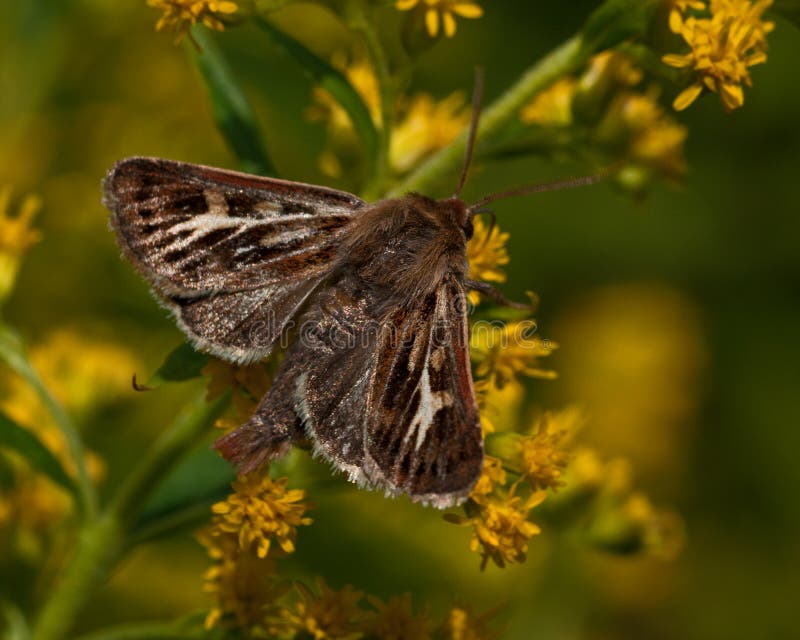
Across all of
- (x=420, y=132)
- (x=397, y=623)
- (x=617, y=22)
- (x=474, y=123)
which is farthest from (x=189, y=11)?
(x=397, y=623)

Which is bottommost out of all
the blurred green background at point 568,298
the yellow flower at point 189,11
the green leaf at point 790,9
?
the blurred green background at point 568,298

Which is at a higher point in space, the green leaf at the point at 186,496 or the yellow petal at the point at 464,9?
the yellow petal at the point at 464,9

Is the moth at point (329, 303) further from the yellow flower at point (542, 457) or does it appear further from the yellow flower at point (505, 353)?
the yellow flower at point (542, 457)

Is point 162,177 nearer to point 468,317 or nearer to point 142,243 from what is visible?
point 142,243

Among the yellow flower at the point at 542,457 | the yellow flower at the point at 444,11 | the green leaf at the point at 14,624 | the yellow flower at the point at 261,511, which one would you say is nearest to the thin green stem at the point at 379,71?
the yellow flower at the point at 444,11

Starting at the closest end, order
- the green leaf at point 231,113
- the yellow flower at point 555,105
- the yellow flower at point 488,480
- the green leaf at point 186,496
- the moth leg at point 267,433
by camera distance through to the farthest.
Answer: the moth leg at point 267,433 → the yellow flower at point 488,480 → the green leaf at point 186,496 → the green leaf at point 231,113 → the yellow flower at point 555,105

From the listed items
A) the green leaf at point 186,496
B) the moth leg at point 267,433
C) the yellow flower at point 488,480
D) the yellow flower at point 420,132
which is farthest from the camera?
the yellow flower at point 420,132

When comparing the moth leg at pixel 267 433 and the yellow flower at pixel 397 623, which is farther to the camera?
the yellow flower at pixel 397 623

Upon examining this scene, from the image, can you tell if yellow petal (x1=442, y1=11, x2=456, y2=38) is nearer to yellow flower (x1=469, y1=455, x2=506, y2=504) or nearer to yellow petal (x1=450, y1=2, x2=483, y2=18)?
yellow petal (x1=450, y1=2, x2=483, y2=18)
